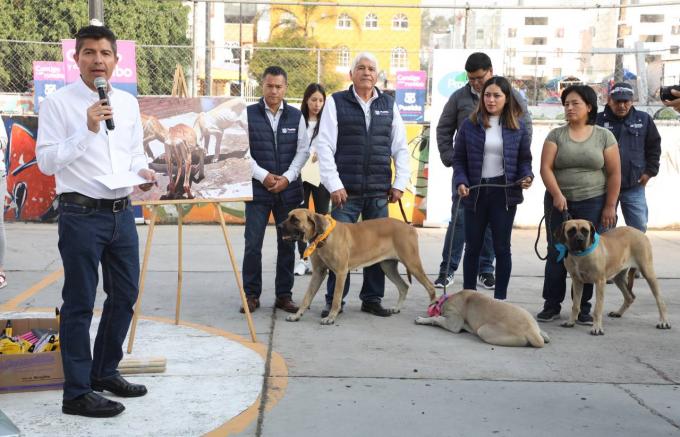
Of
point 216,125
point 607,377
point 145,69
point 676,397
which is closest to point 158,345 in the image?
point 216,125

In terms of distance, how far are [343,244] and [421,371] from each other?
150 cm

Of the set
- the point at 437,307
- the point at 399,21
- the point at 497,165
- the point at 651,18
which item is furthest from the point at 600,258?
the point at 651,18

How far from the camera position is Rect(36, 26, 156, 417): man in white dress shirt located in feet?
12.7

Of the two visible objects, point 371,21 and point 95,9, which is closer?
point 95,9

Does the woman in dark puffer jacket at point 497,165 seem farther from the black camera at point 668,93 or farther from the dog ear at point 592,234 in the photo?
the black camera at point 668,93

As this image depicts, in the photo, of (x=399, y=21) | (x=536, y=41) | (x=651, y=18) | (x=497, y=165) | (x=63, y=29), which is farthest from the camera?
(x=536, y=41)

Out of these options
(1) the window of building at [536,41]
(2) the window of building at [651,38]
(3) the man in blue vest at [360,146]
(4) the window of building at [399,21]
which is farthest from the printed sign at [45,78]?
(1) the window of building at [536,41]

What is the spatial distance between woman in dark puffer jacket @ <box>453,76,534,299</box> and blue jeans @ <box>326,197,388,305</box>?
0.71 metres

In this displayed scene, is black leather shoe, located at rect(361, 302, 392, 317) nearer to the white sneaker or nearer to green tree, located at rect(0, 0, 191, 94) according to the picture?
the white sneaker

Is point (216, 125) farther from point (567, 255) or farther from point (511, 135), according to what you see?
point (567, 255)

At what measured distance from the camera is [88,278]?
3967mm

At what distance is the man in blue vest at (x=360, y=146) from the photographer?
6.32 meters

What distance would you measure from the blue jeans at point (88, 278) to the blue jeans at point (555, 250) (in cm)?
365

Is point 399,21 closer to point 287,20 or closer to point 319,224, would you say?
point 287,20
